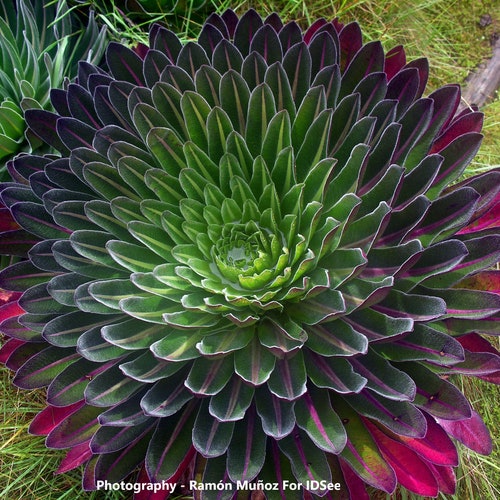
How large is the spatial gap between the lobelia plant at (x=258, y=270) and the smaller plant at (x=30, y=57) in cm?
27

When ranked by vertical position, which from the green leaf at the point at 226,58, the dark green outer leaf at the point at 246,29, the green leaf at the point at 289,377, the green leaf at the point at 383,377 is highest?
the dark green outer leaf at the point at 246,29

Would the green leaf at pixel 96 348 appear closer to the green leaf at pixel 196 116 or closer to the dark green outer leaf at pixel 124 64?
the green leaf at pixel 196 116

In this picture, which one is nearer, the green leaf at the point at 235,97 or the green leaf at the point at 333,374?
the green leaf at the point at 333,374

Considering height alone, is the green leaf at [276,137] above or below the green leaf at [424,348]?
above

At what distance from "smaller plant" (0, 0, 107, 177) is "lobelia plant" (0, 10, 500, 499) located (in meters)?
0.27

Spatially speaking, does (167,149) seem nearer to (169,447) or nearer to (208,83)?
(208,83)

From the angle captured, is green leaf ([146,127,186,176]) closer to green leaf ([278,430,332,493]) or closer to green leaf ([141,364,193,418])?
green leaf ([141,364,193,418])

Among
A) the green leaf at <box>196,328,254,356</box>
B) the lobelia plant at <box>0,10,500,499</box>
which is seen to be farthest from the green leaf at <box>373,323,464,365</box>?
the green leaf at <box>196,328,254,356</box>

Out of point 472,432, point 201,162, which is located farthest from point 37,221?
point 472,432

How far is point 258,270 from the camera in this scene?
115cm

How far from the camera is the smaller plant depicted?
57.2 inches

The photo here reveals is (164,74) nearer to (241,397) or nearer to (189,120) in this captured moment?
(189,120)

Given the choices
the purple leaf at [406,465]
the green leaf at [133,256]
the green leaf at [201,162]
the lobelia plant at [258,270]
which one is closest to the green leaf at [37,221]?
the lobelia plant at [258,270]

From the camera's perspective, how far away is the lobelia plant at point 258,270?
1.00 metres
